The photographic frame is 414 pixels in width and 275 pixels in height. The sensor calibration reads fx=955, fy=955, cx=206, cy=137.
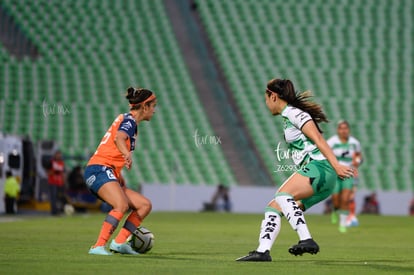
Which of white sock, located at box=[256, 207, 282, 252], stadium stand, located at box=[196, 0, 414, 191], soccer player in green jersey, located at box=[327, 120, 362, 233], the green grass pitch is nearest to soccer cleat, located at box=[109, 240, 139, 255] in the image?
the green grass pitch

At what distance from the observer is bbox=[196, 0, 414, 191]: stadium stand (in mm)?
35406

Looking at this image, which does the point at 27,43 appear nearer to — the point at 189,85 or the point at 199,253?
the point at 189,85

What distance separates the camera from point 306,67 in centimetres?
3850

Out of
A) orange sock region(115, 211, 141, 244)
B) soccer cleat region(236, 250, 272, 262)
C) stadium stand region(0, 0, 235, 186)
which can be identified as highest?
stadium stand region(0, 0, 235, 186)

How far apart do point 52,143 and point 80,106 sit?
496cm

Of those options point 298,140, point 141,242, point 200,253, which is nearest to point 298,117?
point 298,140

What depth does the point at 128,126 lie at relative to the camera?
1109cm

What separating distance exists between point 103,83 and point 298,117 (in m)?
27.0

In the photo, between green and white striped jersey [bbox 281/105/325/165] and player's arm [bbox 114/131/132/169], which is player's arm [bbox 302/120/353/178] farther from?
player's arm [bbox 114/131/132/169]

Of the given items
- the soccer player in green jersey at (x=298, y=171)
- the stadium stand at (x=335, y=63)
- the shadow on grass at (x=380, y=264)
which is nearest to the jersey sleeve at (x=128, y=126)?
the soccer player in green jersey at (x=298, y=171)

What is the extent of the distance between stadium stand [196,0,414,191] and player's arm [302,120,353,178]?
2376cm

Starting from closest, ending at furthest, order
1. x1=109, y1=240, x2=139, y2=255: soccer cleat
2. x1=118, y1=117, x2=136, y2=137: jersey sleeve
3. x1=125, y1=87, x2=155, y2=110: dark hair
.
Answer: x1=118, y1=117, x2=136, y2=137: jersey sleeve < x1=109, y1=240, x2=139, y2=255: soccer cleat < x1=125, y1=87, x2=155, y2=110: dark hair

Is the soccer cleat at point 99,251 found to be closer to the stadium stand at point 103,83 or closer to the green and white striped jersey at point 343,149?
the green and white striped jersey at point 343,149

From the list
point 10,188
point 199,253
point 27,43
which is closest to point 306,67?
point 27,43
